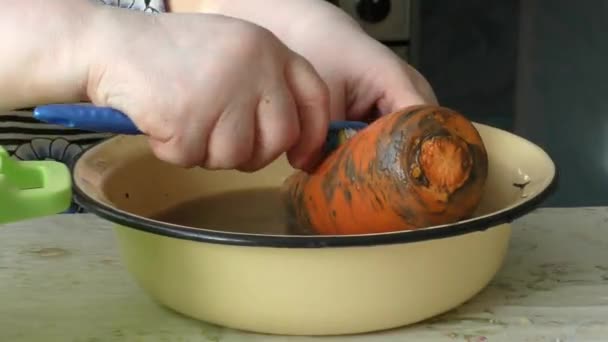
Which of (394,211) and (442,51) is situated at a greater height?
(394,211)

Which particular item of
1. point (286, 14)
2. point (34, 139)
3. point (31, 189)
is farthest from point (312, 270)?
point (34, 139)

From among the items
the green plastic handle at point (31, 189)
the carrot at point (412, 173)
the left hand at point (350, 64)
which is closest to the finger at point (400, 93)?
the left hand at point (350, 64)

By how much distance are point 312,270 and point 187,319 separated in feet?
0.30

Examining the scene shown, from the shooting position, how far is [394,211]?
49 cm

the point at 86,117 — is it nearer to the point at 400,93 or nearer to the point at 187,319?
the point at 187,319

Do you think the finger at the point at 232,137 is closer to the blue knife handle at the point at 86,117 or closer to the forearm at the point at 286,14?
the blue knife handle at the point at 86,117

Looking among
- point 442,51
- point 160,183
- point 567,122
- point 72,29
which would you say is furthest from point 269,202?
point 442,51

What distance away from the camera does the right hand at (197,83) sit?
0.49 metres

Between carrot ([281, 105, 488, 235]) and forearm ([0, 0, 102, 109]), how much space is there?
16 centimetres

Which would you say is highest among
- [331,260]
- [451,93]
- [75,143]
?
[331,260]

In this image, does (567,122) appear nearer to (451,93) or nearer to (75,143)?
(451,93)

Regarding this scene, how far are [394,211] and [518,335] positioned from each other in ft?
0.29

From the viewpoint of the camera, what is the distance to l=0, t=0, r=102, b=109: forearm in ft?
1.67

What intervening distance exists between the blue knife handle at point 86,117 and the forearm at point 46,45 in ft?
0.11
